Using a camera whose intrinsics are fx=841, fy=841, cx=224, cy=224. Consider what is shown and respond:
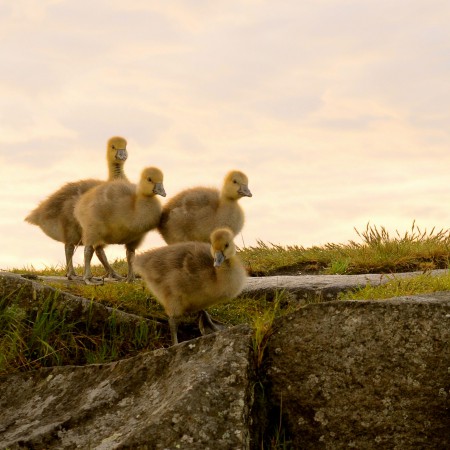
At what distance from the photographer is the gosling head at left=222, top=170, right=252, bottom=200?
29.9 feet

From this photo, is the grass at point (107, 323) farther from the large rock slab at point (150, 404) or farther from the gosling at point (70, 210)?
the gosling at point (70, 210)

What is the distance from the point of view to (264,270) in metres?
11.2

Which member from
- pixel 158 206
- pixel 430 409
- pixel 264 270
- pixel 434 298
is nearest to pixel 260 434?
pixel 430 409

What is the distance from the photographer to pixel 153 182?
351 inches

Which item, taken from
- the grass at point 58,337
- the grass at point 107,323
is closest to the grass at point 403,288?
the grass at point 107,323

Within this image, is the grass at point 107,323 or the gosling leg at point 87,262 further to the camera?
the gosling leg at point 87,262

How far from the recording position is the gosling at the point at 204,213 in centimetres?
900

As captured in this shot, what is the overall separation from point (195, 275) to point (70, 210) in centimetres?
300

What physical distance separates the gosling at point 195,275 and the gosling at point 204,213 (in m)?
1.26

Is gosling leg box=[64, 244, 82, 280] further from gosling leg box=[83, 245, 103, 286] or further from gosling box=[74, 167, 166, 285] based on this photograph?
gosling box=[74, 167, 166, 285]

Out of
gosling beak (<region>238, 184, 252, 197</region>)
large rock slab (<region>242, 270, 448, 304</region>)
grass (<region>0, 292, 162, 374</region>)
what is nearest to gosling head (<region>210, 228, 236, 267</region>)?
grass (<region>0, 292, 162, 374</region>)

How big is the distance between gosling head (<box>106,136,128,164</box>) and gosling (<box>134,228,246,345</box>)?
2.67 meters

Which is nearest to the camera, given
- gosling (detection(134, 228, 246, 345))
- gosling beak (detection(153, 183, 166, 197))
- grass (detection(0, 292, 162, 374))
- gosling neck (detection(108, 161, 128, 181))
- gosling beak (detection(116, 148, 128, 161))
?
gosling (detection(134, 228, 246, 345))

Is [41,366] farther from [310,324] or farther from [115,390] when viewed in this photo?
[310,324]
